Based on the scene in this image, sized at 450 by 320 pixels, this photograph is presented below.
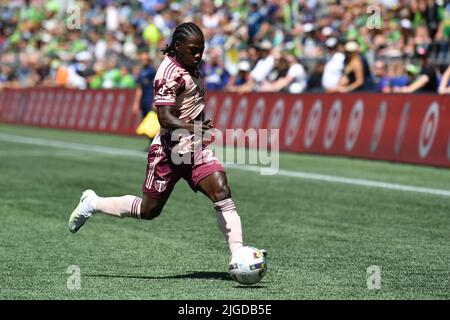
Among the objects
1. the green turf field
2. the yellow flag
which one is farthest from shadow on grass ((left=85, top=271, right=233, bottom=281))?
the yellow flag

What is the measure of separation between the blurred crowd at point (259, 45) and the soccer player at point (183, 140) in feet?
29.7

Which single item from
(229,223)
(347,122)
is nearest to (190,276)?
(229,223)

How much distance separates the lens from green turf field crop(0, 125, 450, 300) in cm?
783

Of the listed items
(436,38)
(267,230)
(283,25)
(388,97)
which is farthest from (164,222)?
(283,25)

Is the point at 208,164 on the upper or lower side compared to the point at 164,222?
upper

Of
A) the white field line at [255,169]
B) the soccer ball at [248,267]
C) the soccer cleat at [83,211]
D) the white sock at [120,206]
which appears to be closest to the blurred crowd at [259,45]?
the white field line at [255,169]

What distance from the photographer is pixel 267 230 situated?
1130 cm

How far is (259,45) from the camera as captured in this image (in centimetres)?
2527

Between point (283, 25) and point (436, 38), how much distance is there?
6.53 meters

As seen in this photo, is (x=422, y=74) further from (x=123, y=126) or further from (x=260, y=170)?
(x=123, y=126)

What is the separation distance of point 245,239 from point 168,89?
9.70 ft

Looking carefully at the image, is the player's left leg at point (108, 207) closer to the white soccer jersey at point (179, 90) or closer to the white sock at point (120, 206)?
the white sock at point (120, 206)

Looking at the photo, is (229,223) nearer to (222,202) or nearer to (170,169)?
(222,202)

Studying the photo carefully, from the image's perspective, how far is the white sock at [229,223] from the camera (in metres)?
8.16
